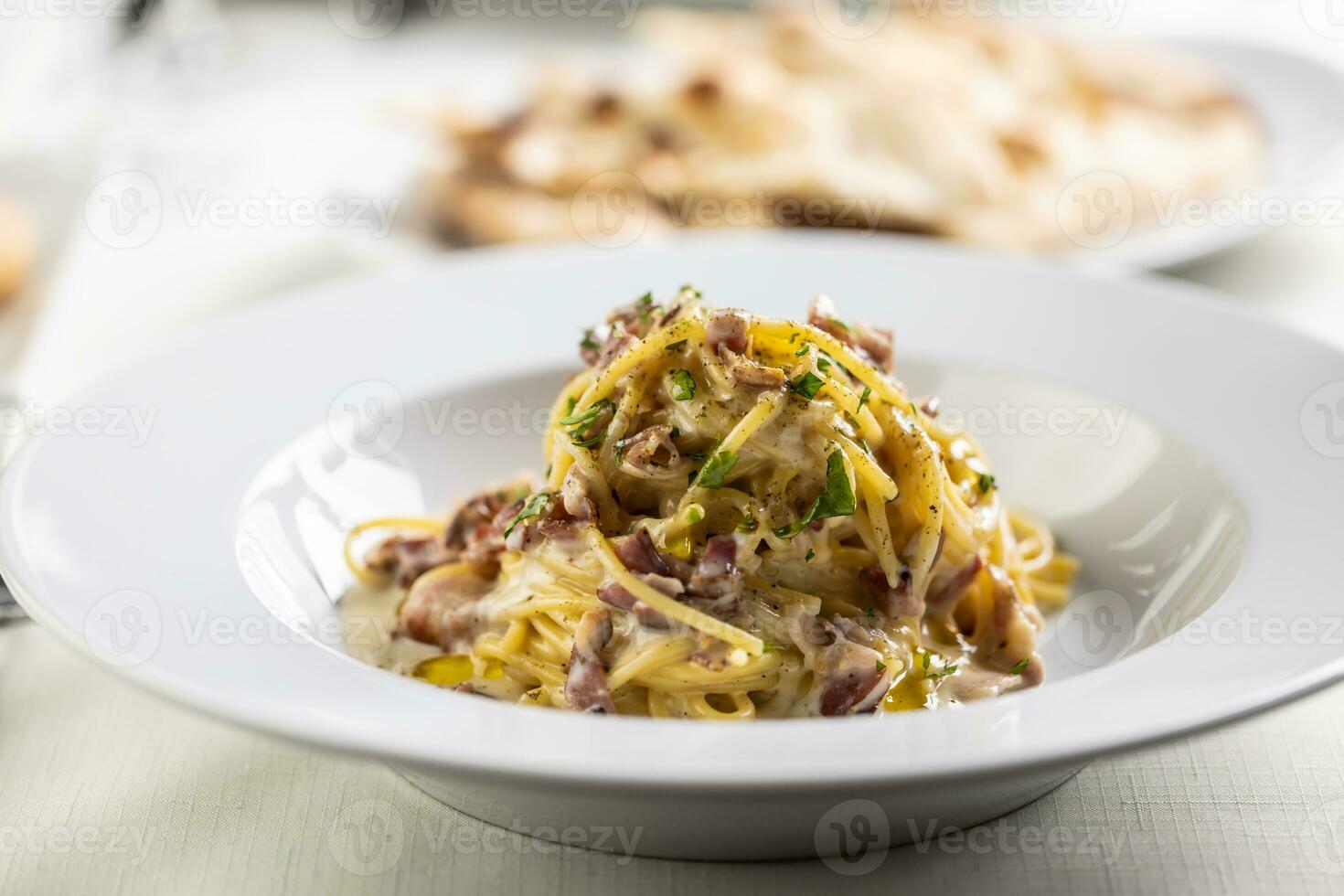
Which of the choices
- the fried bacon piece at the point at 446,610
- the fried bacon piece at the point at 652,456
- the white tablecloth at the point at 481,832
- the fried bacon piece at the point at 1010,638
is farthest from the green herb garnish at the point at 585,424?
the fried bacon piece at the point at 1010,638

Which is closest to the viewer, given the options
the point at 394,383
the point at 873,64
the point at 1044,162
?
the point at 394,383

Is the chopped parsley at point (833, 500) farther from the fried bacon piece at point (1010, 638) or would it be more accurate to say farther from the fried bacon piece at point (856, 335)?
A: the fried bacon piece at point (1010, 638)

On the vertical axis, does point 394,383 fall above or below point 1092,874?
below

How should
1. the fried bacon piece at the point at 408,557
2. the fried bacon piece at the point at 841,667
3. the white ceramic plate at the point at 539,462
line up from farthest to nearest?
the fried bacon piece at the point at 408,557
the fried bacon piece at the point at 841,667
the white ceramic plate at the point at 539,462

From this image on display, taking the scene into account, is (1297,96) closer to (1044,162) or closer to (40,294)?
(1044,162)

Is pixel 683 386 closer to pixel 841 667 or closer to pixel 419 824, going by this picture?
pixel 841 667

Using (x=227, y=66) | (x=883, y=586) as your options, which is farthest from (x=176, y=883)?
(x=227, y=66)

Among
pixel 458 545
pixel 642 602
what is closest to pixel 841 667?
pixel 642 602
